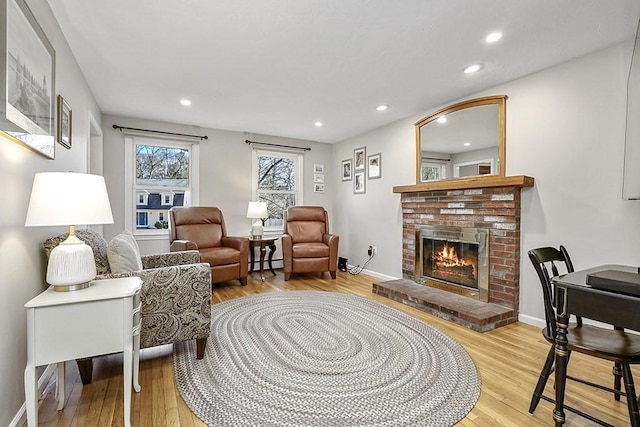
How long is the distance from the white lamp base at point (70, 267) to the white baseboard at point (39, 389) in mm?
622

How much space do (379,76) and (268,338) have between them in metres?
2.52

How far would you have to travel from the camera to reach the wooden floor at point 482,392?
1510mm

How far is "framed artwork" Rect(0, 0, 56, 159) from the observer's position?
51.9 inches

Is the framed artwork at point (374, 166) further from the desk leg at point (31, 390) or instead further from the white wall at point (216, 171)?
the desk leg at point (31, 390)

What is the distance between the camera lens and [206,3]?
1.84 meters

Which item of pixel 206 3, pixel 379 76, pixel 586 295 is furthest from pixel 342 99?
pixel 586 295

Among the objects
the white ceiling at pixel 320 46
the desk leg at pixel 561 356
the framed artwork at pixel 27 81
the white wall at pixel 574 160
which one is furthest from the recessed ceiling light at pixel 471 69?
the framed artwork at pixel 27 81

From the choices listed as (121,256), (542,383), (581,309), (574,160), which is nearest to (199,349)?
(121,256)

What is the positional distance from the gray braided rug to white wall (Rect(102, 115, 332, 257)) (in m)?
2.17

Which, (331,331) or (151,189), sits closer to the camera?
(331,331)

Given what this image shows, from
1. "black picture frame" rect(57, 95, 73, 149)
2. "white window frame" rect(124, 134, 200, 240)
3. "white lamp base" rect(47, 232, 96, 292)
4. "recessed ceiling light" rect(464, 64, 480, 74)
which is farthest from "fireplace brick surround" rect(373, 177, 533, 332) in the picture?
"black picture frame" rect(57, 95, 73, 149)

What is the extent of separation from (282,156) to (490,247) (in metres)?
3.59

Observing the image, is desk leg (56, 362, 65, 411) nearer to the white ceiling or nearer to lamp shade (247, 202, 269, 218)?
the white ceiling

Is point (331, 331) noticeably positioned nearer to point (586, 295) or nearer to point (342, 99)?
point (586, 295)
